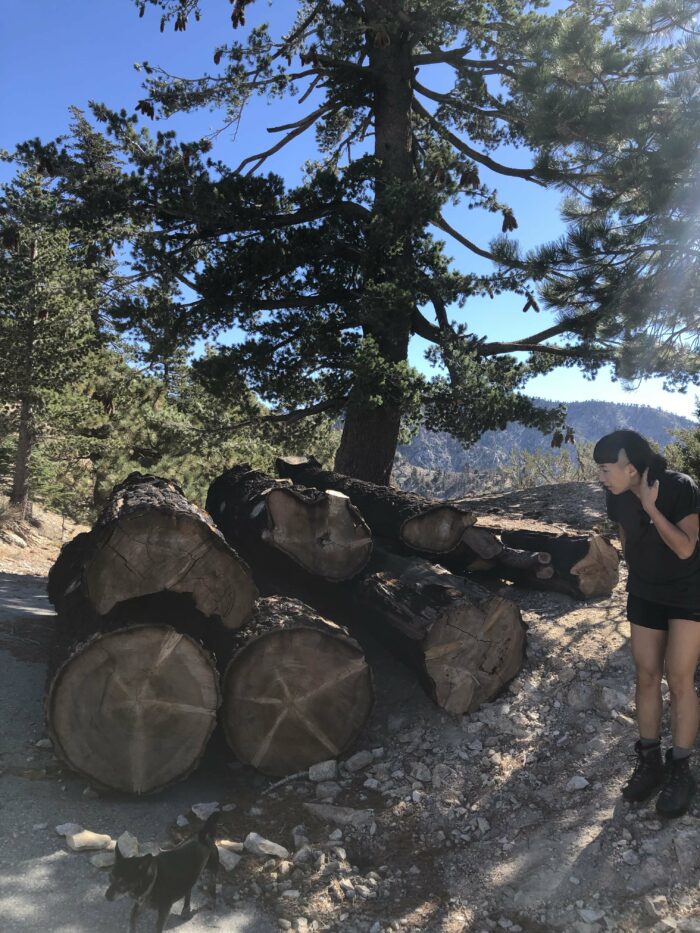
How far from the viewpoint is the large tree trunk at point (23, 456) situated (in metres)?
13.9

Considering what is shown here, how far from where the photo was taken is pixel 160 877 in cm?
250

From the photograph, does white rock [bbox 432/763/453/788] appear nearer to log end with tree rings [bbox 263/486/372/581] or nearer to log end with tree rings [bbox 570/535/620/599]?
log end with tree rings [bbox 263/486/372/581]

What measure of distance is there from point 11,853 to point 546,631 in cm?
382

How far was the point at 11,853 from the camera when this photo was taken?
278 cm

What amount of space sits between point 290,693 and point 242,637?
1.49 ft

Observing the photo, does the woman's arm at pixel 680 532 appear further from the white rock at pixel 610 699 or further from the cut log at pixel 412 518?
the cut log at pixel 412 518

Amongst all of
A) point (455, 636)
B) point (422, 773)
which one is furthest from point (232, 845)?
point (455, 636)

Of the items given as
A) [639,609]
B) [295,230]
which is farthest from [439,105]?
[639,609]

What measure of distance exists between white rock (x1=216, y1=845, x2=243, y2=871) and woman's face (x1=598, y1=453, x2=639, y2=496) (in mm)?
2605

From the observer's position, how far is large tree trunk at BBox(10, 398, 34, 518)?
548 inches

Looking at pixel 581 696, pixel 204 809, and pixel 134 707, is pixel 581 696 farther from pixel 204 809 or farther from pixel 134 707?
pixel 134 707

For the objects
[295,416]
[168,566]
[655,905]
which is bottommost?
[655,905]

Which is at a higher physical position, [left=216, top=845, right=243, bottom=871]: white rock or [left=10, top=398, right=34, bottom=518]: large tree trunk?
[left=10, top=398, right=34, bottom=518]: large tree trunk

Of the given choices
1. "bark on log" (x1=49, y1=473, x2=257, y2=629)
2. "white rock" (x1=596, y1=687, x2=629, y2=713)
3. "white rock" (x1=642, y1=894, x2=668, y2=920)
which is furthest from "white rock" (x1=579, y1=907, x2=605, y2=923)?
"bark on log" (x1=49, y1=473, x2=257, y2=629)
